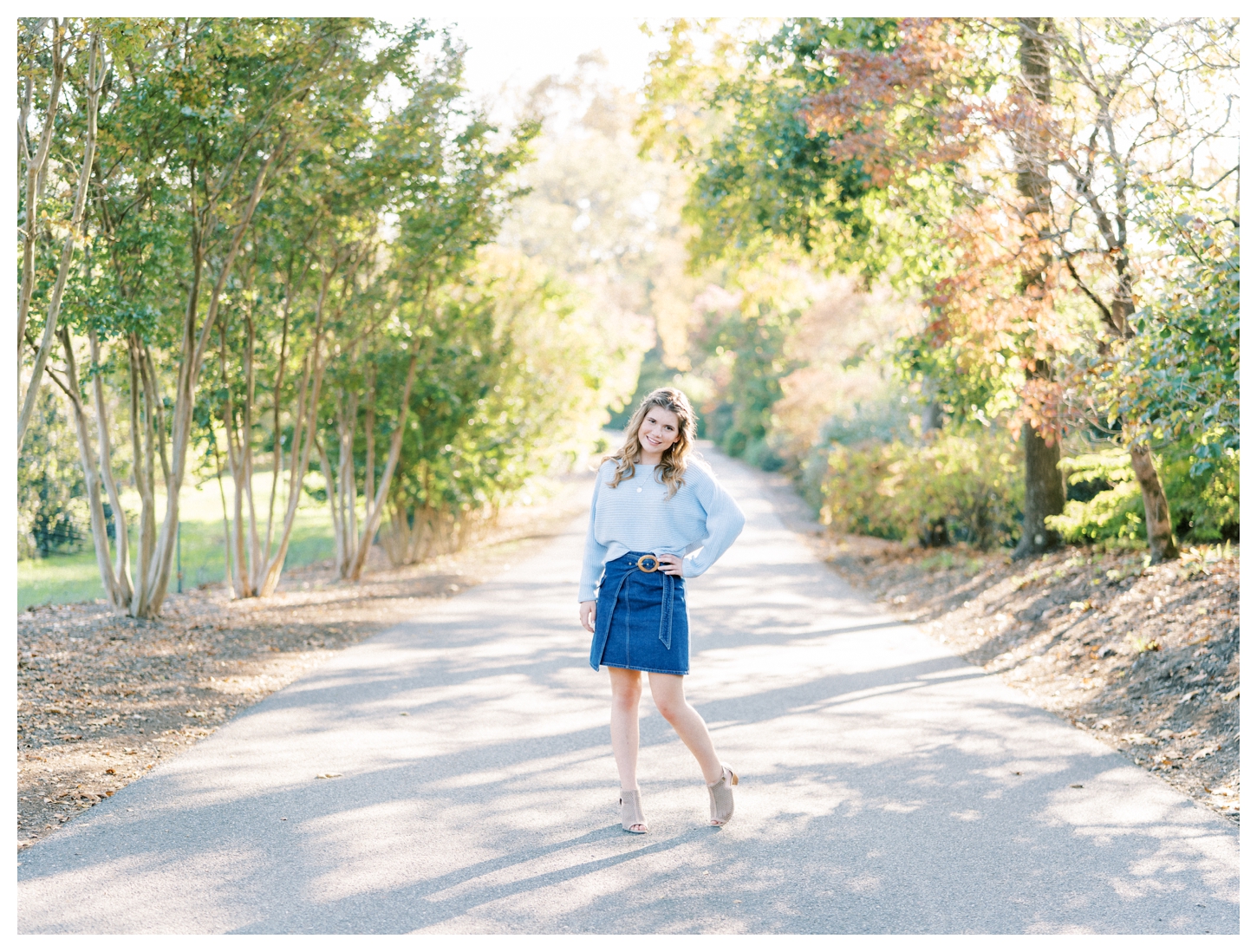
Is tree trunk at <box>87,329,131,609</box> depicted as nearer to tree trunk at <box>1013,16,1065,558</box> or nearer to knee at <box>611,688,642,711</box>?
knee at <box>611,688,642,711</box>

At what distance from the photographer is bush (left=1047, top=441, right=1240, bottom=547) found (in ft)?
29.8

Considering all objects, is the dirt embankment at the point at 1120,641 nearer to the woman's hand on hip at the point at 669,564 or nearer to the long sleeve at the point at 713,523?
the long sleeve at the point at 713,523

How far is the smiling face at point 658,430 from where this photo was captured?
438 centimetres

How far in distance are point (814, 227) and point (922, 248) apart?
1157 mm

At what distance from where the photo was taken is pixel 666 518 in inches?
172

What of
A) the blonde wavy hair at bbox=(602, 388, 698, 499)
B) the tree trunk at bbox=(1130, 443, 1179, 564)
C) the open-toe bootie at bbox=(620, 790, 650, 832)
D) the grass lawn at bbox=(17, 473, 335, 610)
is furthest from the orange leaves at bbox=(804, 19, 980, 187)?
the grass lawn at bbox=(17, 473, 335, 610)

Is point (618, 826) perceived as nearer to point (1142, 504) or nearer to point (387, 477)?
point (1142, 504)

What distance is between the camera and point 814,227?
37.9 feet

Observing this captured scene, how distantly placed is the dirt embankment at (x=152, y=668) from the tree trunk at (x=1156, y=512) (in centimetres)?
628

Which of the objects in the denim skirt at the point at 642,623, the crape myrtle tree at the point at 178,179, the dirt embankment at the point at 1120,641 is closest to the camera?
the denim skirt at the point at 642,623

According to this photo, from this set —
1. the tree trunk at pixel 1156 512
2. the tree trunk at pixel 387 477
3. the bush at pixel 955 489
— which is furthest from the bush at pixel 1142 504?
the tree trunk at pixel 387 477

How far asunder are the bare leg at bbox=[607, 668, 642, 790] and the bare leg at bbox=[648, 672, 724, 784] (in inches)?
2.0

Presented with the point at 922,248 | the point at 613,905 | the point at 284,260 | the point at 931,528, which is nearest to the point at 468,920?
the point at 613,905
